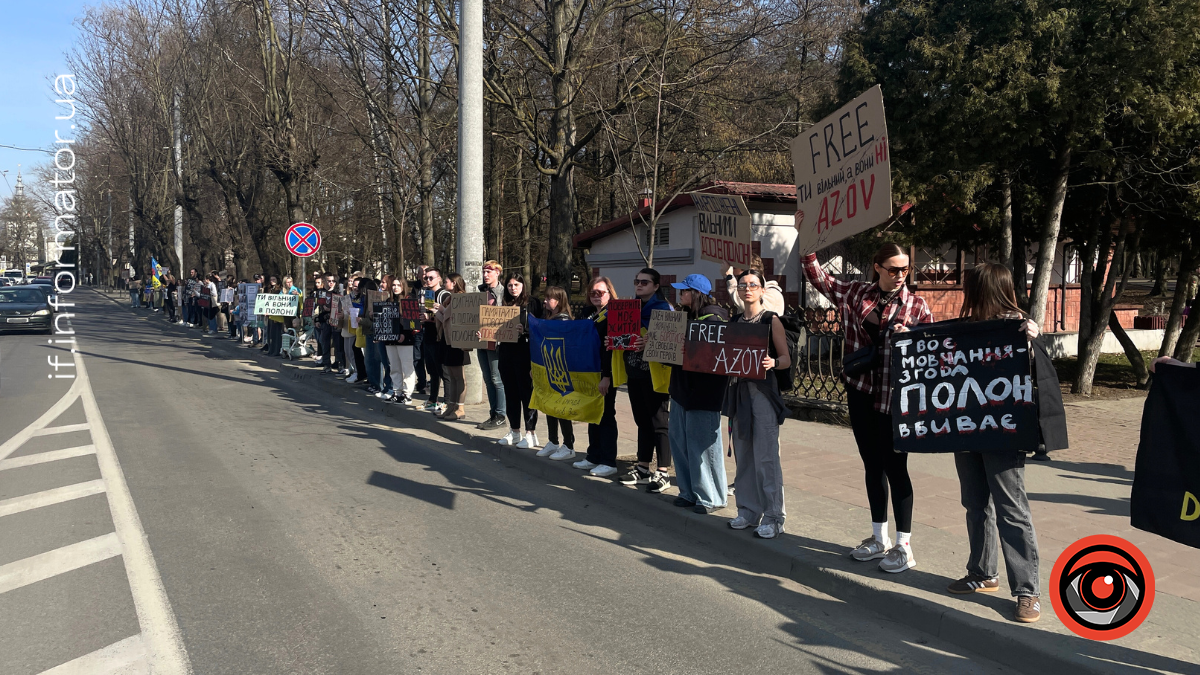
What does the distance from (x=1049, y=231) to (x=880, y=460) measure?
10.7m

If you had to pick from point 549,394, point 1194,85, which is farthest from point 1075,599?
point 1194,85

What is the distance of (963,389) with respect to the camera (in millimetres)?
5090

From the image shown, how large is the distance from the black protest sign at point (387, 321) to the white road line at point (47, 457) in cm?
443

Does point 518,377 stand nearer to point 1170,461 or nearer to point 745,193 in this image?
point 1170,461

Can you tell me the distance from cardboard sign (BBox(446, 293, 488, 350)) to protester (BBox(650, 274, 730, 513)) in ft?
13.0

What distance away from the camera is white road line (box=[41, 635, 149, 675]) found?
14.3ft

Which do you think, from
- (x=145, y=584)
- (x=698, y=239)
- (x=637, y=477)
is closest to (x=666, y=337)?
(x=637, y=477)

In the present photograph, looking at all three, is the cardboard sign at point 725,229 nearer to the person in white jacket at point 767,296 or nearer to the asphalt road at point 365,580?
the person in white jacket at point 767,296

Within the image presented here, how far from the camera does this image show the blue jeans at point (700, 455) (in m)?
7.05

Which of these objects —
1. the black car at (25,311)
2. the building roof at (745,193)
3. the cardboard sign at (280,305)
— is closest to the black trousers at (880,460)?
the building roof at (745,193)

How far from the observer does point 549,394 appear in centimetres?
921

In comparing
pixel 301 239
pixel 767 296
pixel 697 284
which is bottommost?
pixel 767 296

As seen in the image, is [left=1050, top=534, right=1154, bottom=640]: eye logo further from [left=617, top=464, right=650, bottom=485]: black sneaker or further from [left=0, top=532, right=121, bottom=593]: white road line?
[left=0, top=532, right=121, bottom=593]: white road line

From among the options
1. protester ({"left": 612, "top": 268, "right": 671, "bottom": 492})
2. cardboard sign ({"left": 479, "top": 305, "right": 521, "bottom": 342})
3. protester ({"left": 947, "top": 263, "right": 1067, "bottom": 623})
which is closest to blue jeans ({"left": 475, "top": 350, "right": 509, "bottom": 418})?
cardboard sign ({"left": 479, "top": 305, "right": 521, "bottom": 342})
